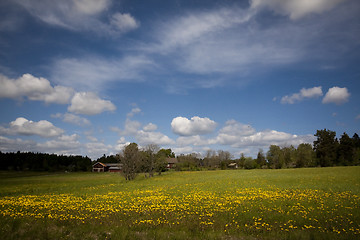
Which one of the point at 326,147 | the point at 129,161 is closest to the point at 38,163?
the point at 129,161

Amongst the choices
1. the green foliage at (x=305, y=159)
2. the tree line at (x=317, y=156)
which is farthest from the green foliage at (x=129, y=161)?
the green foliage at (x=305, y=159)

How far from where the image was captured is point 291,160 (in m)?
99.3

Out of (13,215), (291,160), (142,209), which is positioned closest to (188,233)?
(142,209)

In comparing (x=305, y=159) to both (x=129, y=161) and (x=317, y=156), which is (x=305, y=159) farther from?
(x=129, y=161)

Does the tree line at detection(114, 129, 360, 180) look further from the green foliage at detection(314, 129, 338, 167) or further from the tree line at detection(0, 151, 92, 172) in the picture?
the tree line at detection(0, 151, 92, 172)

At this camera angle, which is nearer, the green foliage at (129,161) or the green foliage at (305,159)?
the green foliage at (129,161)

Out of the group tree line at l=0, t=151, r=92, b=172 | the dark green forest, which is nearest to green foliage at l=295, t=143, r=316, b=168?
the dark green forest

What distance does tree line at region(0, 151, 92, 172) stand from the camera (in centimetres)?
11044

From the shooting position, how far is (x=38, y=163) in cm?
11431

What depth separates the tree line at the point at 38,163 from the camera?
11044cm

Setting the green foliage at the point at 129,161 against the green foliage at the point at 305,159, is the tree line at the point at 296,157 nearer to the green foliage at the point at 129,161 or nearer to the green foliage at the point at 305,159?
the green foliage at the point at 305,159

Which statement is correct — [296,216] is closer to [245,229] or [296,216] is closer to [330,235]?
[330,235]

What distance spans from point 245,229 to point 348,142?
104263 millimetres

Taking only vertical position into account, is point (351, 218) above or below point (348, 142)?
below
